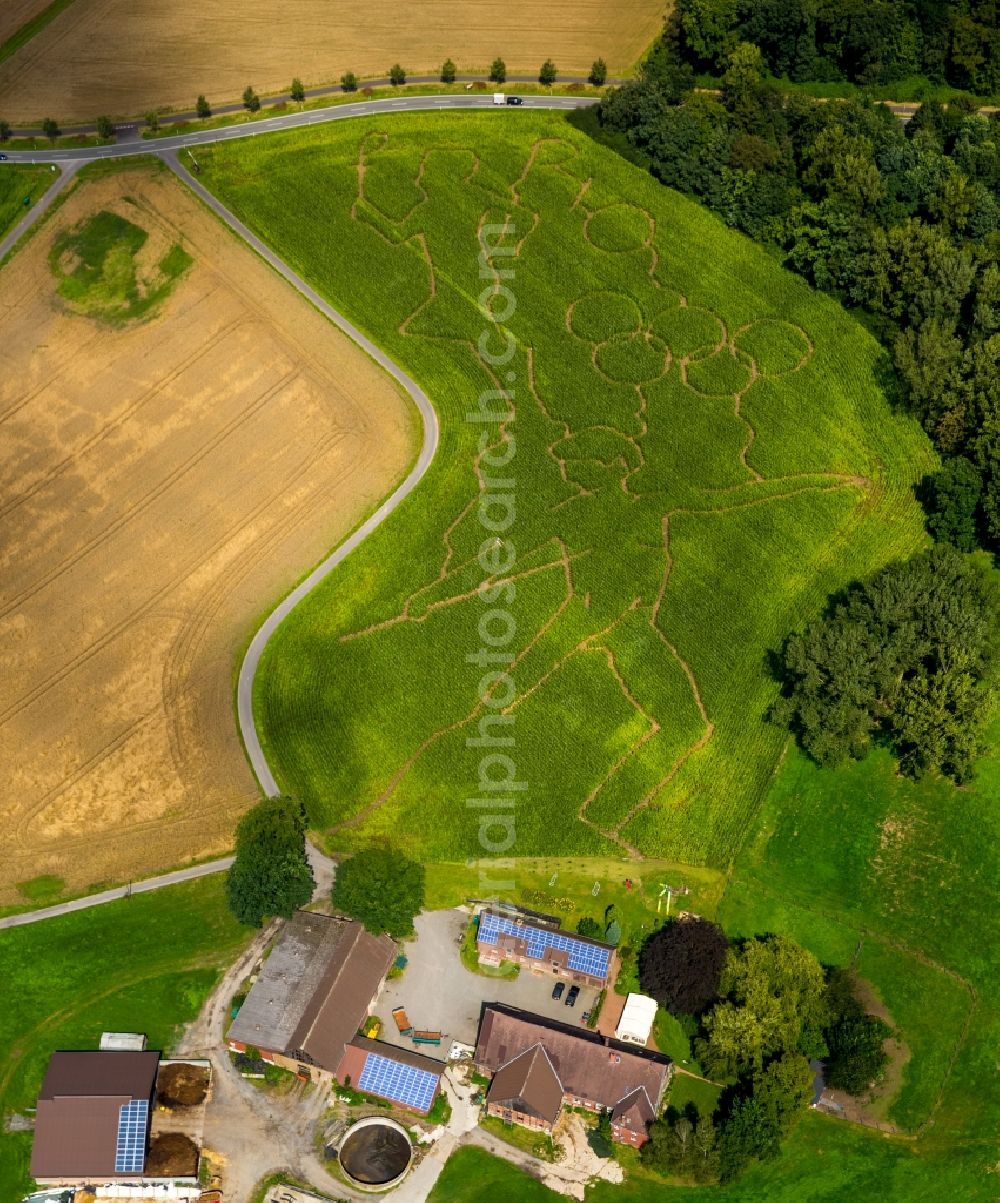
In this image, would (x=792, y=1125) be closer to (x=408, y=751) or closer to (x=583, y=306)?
(x=408, y=751)

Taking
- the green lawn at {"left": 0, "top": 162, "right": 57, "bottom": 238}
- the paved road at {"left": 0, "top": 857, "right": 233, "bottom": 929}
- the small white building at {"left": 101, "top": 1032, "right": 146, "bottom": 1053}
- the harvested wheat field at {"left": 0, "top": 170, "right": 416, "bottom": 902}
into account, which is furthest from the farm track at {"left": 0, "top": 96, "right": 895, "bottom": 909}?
the small white building at {"left": 101, "top": 1032, "right": 146, "bottom": 1053}

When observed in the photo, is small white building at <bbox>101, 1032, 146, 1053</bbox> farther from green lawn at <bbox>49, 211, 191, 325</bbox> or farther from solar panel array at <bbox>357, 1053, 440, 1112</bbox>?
green lawn at <bbox>49, 211, 191, 325</bbox>

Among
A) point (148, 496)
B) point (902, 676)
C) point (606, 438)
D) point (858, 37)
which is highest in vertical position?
point (858, 37)

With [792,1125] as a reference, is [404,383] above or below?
above

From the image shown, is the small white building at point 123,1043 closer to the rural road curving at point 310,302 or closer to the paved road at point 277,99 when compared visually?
the rural road curving at point 310,302

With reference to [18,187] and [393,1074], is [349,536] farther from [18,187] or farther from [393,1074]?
[18,187]

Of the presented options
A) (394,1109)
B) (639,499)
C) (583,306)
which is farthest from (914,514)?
(394,1109)

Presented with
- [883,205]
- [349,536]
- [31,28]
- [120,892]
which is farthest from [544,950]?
[31,28]
